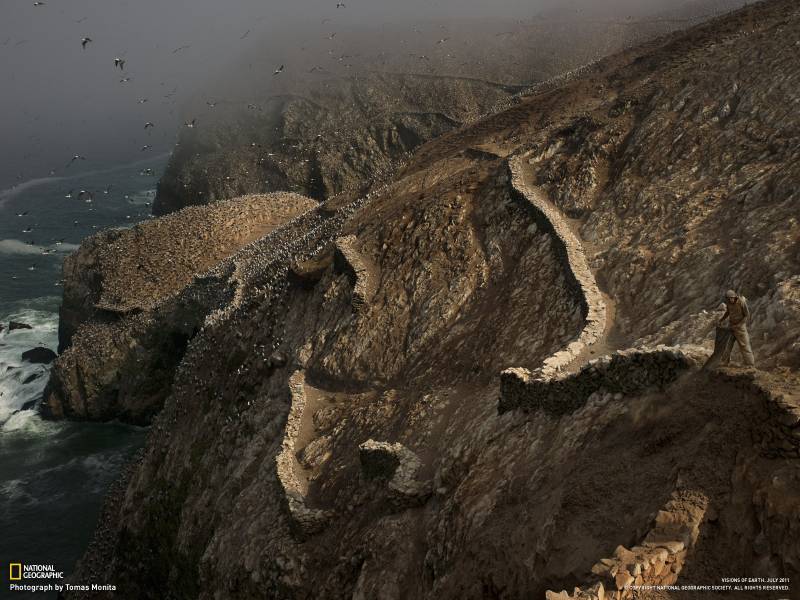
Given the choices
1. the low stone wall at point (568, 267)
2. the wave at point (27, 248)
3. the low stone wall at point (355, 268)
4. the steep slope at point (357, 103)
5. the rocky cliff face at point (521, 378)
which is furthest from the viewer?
the steep slope at point (357, 103)

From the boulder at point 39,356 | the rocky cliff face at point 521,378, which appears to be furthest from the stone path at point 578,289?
the boulder at point 39,356

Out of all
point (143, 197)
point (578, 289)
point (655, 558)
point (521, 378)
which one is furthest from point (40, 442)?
point (143, 197)

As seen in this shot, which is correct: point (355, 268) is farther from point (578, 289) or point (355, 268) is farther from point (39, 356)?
point (39, 356)

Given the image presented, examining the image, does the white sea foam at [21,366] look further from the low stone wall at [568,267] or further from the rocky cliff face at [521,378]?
the low stone wall at [568,267]

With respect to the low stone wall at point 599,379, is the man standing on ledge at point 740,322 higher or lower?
higher

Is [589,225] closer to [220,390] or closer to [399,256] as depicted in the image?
[399,256]

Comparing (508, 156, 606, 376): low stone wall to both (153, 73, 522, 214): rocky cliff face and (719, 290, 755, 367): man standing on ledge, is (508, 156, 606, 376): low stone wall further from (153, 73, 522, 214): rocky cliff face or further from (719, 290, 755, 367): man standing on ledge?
(153, 73, 522, 214): rocky cliff face
